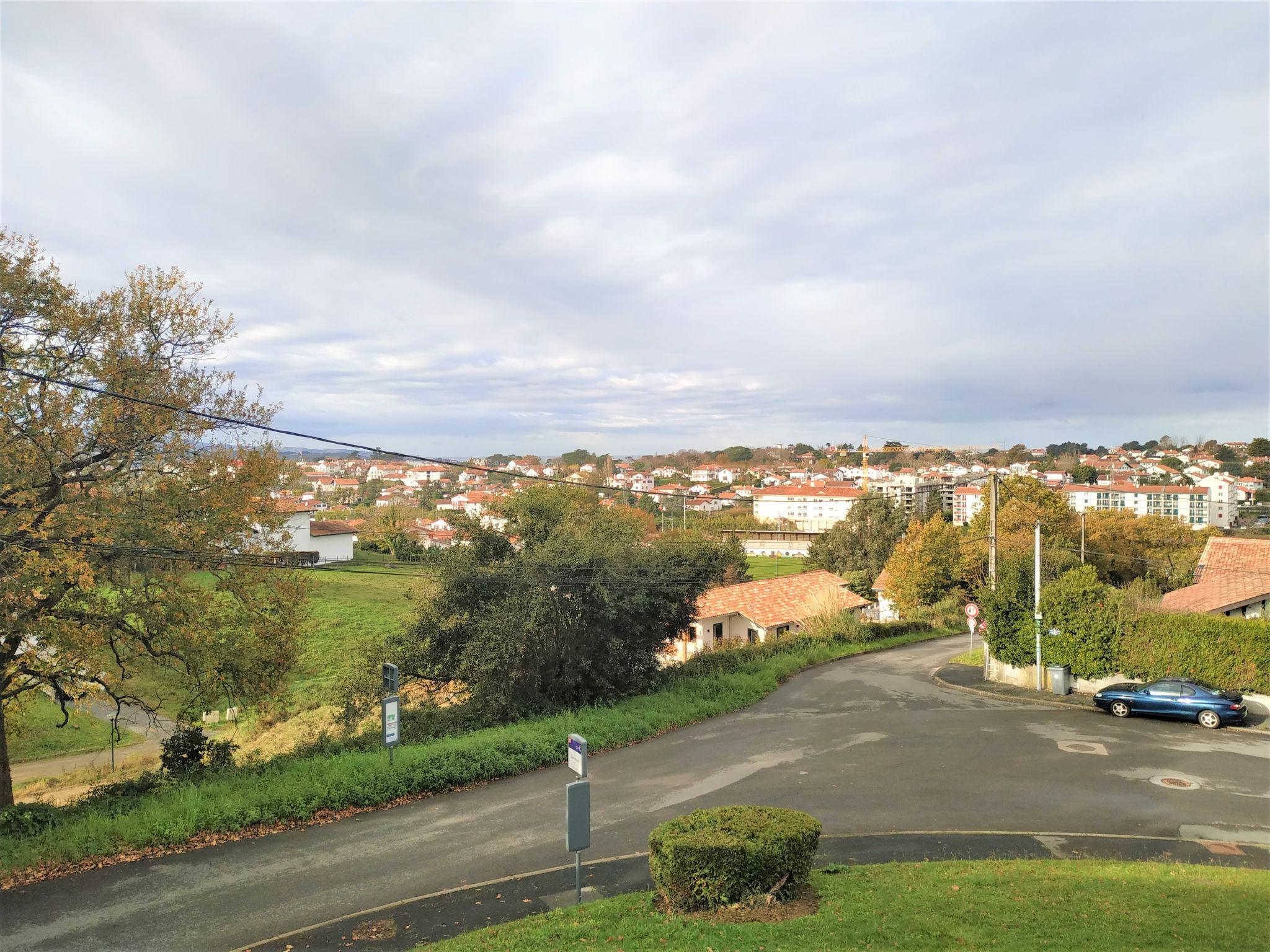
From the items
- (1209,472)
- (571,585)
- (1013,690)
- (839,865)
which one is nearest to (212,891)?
(839,865)

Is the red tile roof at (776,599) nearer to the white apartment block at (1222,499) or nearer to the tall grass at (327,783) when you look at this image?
the tall grass at (327,783)

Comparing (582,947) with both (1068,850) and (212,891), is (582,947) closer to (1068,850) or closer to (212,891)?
(212,891)

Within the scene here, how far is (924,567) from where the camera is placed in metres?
43.6

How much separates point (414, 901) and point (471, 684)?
10.3 m

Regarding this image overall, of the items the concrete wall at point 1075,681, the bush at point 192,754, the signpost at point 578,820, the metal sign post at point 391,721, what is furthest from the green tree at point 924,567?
the signpost at point 578,820

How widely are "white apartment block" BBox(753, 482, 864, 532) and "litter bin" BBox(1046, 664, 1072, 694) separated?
100846 mm

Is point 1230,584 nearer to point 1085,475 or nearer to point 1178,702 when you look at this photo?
point 1178,702

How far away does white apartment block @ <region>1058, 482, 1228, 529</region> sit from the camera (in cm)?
8025

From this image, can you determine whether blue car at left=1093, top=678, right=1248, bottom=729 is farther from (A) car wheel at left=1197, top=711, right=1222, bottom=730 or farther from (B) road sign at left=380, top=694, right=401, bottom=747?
(B) road sign at left=380, top=694, right=401, bottom=747

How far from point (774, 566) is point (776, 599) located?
4326 cm

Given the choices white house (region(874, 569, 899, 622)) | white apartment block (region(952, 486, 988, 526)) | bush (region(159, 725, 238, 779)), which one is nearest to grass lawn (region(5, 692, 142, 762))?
bush (region(159, 725, 238, 779))

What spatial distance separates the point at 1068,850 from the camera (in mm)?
10203

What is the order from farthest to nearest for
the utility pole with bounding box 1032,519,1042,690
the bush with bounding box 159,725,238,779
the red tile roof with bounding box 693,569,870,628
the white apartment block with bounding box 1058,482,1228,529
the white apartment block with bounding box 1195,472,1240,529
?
the white apartment block with bounding box 1058,482,1228,529, the white apartment block with bounding box 1195,472,1240,529, the red tile roof with bounding box 693,569,870,628, the utility pole with bounding box 1032,519,1042,690, the bush with bounding box 159,725,238,779

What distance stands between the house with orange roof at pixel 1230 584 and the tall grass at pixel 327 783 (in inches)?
671
